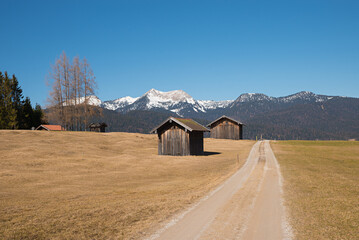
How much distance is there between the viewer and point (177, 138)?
40.2 m

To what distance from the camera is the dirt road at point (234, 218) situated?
8.48 meters

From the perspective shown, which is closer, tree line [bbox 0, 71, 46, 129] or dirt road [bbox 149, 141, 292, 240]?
dirt road [bbox 149, 141, 292, 240]

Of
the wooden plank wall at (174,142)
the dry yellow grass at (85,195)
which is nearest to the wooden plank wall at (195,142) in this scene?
the wooden plank wall at (174,142)

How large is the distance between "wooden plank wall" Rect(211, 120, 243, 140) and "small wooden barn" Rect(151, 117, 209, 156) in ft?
120

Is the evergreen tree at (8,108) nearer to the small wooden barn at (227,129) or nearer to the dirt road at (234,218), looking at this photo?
the small wooden barn at (227,129)

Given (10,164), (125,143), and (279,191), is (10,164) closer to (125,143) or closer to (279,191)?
(279,191)

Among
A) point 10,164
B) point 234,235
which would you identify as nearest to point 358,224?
point 234,235

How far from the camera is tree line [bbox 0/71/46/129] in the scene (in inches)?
2726

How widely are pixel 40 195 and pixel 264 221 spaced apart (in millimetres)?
12367

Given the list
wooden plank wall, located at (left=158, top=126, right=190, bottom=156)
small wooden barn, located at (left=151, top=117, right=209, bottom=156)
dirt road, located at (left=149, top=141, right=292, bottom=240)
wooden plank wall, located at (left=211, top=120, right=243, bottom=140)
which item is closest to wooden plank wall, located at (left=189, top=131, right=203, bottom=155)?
small wooden barn, located at (left=151, top=117, right=209, bottom=156)

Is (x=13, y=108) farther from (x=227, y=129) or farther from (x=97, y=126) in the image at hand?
(x=227, y=129)

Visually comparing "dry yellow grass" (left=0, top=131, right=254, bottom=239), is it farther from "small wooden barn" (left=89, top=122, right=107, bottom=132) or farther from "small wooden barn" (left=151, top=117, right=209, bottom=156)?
"small wooden barn" (left=89, top=122, right=107, bottom=132)

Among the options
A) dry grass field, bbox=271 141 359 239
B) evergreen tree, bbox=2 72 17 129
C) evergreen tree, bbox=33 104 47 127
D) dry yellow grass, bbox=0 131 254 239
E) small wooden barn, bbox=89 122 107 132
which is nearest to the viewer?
Answer: dry grass field, bbox=271 141 359 239

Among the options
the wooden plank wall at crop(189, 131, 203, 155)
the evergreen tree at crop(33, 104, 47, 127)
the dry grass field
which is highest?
the evergreen tree at crop(33, 104, 47, 127)
